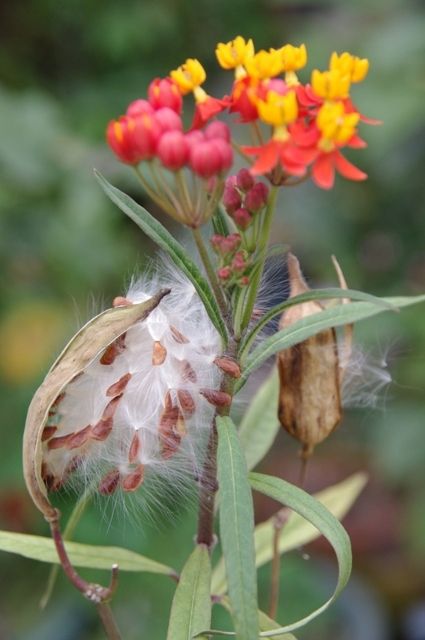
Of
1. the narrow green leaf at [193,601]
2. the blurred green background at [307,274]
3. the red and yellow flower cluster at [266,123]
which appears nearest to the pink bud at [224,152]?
the red and yellow flower cluster at [266,123]

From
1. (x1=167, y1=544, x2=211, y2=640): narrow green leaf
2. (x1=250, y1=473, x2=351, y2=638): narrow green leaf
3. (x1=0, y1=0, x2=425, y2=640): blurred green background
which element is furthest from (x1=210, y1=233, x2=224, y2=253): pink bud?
(x1=0, y1=0, x2=425, y2=640): blurred green background

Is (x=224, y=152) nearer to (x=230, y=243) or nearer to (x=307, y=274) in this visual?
(x=230, y=243)

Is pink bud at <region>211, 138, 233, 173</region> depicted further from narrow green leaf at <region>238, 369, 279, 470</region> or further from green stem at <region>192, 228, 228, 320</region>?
narrow green leaf at <region>238, 369, 279, 470</region>

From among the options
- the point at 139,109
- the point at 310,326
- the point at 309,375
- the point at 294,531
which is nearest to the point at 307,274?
the point at 294,531

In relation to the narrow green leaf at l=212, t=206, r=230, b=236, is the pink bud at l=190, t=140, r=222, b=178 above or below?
above

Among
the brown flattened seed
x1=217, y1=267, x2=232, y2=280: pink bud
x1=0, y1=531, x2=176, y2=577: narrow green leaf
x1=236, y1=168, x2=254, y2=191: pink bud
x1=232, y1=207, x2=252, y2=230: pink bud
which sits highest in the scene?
x1=236, y1=168, x2=254, y2=191: pink bud
